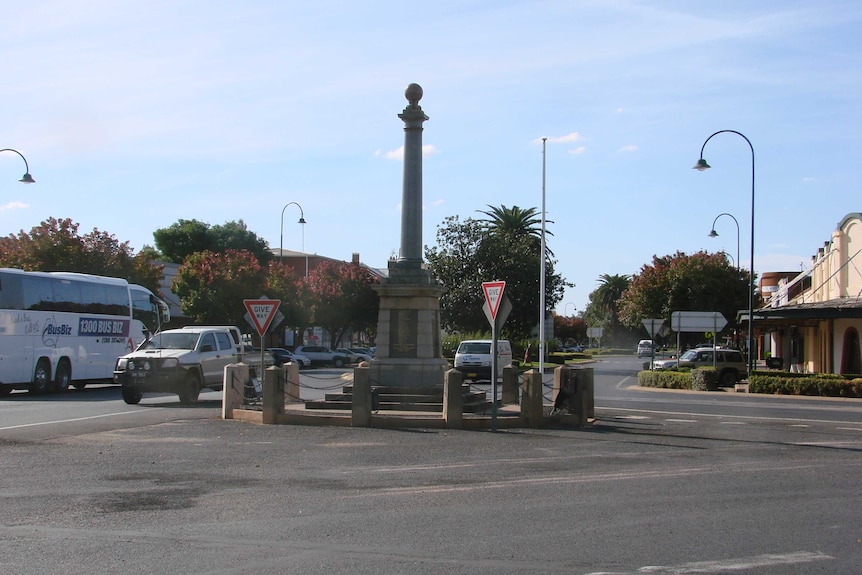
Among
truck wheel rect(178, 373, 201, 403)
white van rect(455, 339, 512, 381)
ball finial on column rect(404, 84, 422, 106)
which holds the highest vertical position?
ball finial on column rect(404, 84, 422, 106)

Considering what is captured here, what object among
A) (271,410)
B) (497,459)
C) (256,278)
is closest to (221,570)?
(497,459)

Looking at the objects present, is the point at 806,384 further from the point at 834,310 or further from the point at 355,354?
the point at 355,354

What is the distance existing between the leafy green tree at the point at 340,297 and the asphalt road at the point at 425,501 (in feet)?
155

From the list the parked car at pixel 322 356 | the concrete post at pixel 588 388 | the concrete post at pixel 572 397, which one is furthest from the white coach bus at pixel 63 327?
the parked car at pixel 322 356

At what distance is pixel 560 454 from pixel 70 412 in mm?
12490

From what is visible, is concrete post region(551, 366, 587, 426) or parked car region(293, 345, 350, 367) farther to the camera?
parked car region(293, 345, 350, 367)

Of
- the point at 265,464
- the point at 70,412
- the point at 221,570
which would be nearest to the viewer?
the point at 221,570

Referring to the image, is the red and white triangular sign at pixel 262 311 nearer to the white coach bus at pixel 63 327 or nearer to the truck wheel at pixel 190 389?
the truck wheel at pixel 190 389

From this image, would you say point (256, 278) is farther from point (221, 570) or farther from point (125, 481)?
point (221, 570)

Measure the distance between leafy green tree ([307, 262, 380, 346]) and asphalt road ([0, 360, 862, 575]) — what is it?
4737 cm

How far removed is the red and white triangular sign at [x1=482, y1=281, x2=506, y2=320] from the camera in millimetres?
16297

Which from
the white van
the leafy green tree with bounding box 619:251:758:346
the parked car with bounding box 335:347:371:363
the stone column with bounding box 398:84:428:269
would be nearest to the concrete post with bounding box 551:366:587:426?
the stone column with bounding box 398:84:428:269

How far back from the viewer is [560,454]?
13.4 m

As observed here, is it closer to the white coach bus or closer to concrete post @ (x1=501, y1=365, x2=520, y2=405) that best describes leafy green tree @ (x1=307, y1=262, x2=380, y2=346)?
the white coach bus
